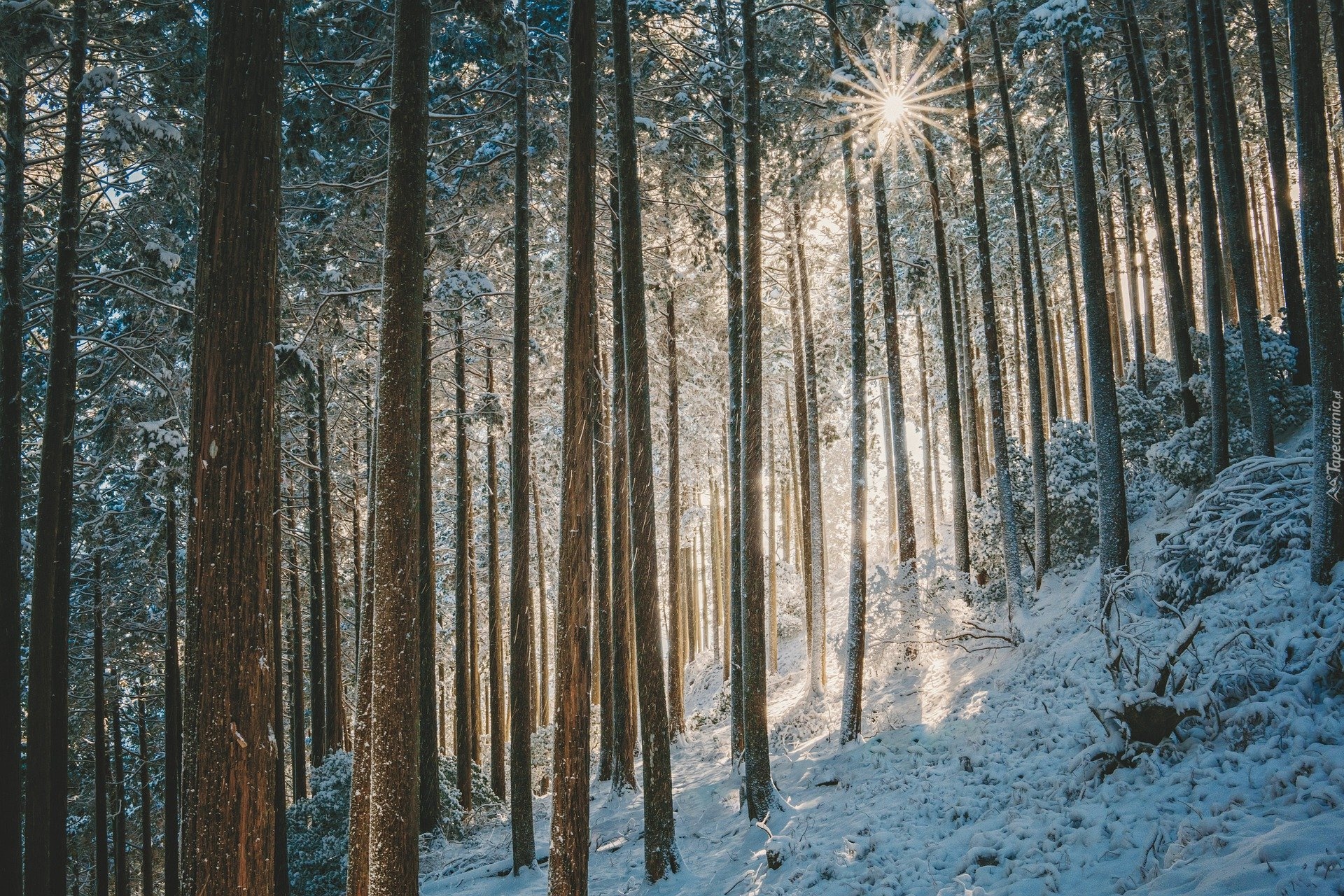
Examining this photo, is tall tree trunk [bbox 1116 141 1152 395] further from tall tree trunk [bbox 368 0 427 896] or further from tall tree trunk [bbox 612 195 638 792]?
tall tree trunk [bbox 368 0 427 896]

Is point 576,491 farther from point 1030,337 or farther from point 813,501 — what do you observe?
point 1030,337

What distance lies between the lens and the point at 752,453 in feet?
29.8

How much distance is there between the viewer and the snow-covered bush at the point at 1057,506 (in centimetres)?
1369

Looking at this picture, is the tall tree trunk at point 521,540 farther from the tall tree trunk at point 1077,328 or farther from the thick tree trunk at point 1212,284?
the tall tree trunk at point 1077,328

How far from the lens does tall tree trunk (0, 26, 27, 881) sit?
25.0 feet

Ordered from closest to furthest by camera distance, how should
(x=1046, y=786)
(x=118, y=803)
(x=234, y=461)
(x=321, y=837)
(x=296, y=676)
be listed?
(x=234, y=461) → (x=1046, y=786) → (x=321, y=837) → (x=296, y=676) → (x=118, y=803)

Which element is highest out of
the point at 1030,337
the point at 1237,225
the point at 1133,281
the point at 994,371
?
the point at 1133,281

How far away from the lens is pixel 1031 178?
48.6 ft

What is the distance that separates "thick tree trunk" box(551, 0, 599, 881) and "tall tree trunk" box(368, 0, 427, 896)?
172 cm

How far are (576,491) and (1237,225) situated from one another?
11.5 meters

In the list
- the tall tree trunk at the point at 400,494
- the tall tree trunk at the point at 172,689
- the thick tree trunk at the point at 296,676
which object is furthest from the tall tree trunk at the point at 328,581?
the tall tree trunk at the point at 400,494

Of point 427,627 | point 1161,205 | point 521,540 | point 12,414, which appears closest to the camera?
point 12,414

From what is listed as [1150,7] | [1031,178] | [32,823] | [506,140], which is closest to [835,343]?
[1031,178]

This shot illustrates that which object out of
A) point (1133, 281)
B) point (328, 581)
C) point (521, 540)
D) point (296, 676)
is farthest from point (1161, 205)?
point (296, 676)
